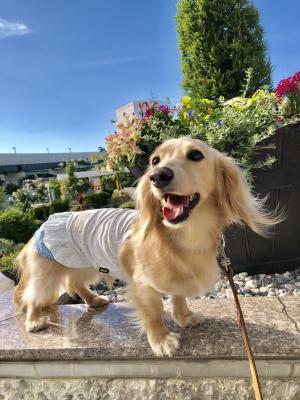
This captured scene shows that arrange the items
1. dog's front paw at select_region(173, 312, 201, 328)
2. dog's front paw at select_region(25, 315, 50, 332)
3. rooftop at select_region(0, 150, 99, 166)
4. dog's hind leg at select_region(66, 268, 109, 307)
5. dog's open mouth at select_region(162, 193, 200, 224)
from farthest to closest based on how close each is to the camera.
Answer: rooftop at select_region(0, 150, 99, 166) < dog's hind leg at select_region(66, 268, 109, 307) < dog's front paw at select_region(25, 315, 50, 332) < dog's front paw at select_region(173, 312, 201, 328) < dog's open mouth at select_region(162, 193, 200, 224)

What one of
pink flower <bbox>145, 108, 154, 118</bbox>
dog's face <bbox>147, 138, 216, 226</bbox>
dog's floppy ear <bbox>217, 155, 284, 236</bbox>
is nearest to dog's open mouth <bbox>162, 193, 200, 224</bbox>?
dog's face <bbox>147, 138, 216, 226</bbox>

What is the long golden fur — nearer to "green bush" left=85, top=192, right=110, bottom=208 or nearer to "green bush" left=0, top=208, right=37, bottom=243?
"green bush" left=0, top=208, right=37, bottom=243

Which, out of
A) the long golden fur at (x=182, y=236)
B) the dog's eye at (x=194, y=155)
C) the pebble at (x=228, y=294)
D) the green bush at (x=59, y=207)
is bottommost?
the pebble at (x=228, y=294)

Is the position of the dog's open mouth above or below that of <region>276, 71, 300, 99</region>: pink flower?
below

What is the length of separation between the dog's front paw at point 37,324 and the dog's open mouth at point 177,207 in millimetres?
1221

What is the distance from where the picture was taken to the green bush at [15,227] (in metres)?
9.07

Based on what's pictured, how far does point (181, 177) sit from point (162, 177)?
0.11 metres

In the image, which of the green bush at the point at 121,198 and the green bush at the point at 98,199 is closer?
the green bush at the point at 121,198

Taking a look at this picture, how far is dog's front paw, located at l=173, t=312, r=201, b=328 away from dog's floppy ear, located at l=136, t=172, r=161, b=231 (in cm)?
62

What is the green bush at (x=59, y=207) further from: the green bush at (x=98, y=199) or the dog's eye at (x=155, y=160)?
the dog's eye at (x=155, y=160)

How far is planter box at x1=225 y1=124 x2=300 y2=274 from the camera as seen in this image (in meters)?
3.20

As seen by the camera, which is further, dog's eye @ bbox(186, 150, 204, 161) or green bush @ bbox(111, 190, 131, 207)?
green bush @ bbox(111, 190, 131, 207)

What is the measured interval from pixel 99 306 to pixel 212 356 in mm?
1032

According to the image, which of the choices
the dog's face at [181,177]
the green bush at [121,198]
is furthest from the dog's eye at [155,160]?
the green bush at [121,198]
